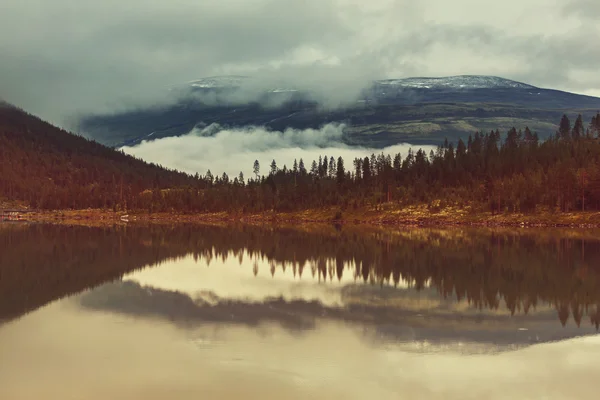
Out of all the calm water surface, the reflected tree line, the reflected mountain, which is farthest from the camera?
the reflected tree line

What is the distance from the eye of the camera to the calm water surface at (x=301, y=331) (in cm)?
2030

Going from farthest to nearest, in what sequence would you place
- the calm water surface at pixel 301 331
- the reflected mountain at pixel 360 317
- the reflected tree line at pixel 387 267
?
the reflected tree line at pixel 387 267
the reflected mountain at pixel 360 317
the calm water surface at pixel 301 331

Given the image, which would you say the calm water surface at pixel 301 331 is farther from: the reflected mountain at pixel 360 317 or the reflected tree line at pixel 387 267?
the reflected tree line at pixel 387 267

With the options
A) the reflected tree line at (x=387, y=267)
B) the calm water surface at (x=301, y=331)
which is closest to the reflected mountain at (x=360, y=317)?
the calm water surface at (x=301, y=331)

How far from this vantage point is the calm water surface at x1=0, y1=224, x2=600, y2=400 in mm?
20297

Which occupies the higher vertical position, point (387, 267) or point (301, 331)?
point (301, 331)

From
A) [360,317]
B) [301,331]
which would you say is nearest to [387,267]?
[360,317]

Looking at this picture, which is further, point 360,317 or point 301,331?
point 360,317

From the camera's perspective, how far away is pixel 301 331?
94.3ft

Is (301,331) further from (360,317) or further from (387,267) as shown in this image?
(387,267)

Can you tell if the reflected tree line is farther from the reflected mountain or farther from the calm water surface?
the reflected mountain

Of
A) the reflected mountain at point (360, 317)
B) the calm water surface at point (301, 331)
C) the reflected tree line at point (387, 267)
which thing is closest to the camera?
the calm water surface at point (301, 331)

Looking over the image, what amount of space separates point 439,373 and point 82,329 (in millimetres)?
17220

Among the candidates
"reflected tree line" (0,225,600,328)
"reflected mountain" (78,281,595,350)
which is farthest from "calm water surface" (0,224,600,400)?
"reflected tree line" (0,225,600,328)
